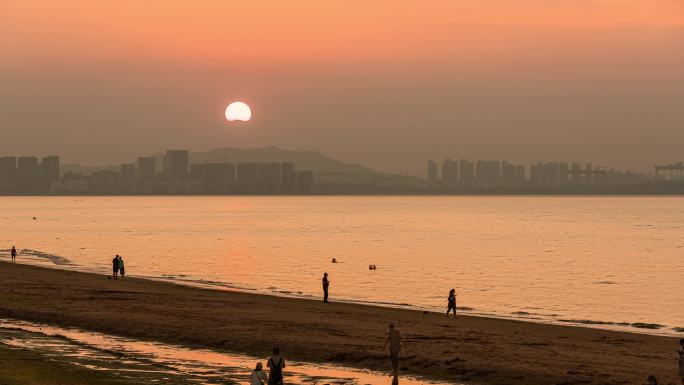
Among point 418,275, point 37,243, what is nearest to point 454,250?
point 418,275

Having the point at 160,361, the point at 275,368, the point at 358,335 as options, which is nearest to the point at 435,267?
the point at 358,335

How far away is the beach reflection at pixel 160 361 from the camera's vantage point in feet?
103

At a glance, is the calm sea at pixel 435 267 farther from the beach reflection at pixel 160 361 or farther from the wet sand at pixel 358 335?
the beach reflection at pixel 160 361

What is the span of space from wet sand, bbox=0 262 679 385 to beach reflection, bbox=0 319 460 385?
5.21 feet

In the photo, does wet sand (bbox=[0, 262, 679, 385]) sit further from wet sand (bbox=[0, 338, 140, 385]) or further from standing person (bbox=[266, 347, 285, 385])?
standing person (bbox=[266, 347, 285, 385])

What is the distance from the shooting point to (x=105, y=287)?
64688mm

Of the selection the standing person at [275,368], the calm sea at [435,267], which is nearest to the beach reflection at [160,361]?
the standing person at [275,368]

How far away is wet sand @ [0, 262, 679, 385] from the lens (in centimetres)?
3416

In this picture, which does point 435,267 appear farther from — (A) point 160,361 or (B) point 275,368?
(B) point 275,368

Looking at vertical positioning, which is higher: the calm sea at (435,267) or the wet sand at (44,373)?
the wet sand at (44,373)

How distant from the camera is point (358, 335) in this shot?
1644 inches

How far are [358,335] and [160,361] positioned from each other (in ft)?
34.3

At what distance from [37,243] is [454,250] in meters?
71.1

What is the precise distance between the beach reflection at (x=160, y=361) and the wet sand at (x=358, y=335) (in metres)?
1.59
